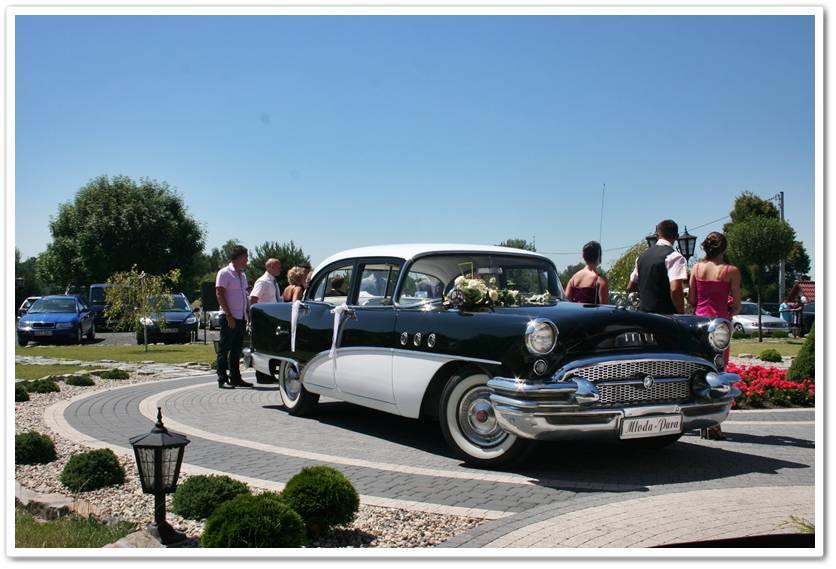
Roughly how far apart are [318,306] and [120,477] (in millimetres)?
2905

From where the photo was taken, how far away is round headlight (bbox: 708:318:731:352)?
6398 millimetres

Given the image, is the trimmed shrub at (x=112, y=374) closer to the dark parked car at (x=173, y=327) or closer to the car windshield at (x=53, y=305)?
the dark parked car at (x=173, y=327)

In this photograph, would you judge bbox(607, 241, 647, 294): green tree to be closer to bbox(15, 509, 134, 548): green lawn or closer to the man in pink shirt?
the man in pink shirt

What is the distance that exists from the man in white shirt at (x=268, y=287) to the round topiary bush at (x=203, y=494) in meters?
6.35

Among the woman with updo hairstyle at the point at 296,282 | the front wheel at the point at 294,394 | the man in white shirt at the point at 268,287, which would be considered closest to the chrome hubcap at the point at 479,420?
the front wheel at the point at 294,394

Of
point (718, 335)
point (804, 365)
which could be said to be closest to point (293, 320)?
point (718, 335)

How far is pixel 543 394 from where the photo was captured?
17.9ft

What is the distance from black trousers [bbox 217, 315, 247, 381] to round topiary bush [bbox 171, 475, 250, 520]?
6401 millimetres

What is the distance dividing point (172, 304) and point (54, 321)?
3.47m

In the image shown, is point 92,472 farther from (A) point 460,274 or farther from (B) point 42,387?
(B) point 42,387

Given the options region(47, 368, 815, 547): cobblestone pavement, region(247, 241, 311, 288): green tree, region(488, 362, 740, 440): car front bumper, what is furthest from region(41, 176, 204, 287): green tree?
region(488, 362, 740, 440): car front bumper

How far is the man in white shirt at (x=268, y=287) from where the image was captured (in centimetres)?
1127

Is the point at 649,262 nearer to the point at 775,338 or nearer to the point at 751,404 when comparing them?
the point at 751,404

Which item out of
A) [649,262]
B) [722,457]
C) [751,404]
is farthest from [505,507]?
[751,404]
